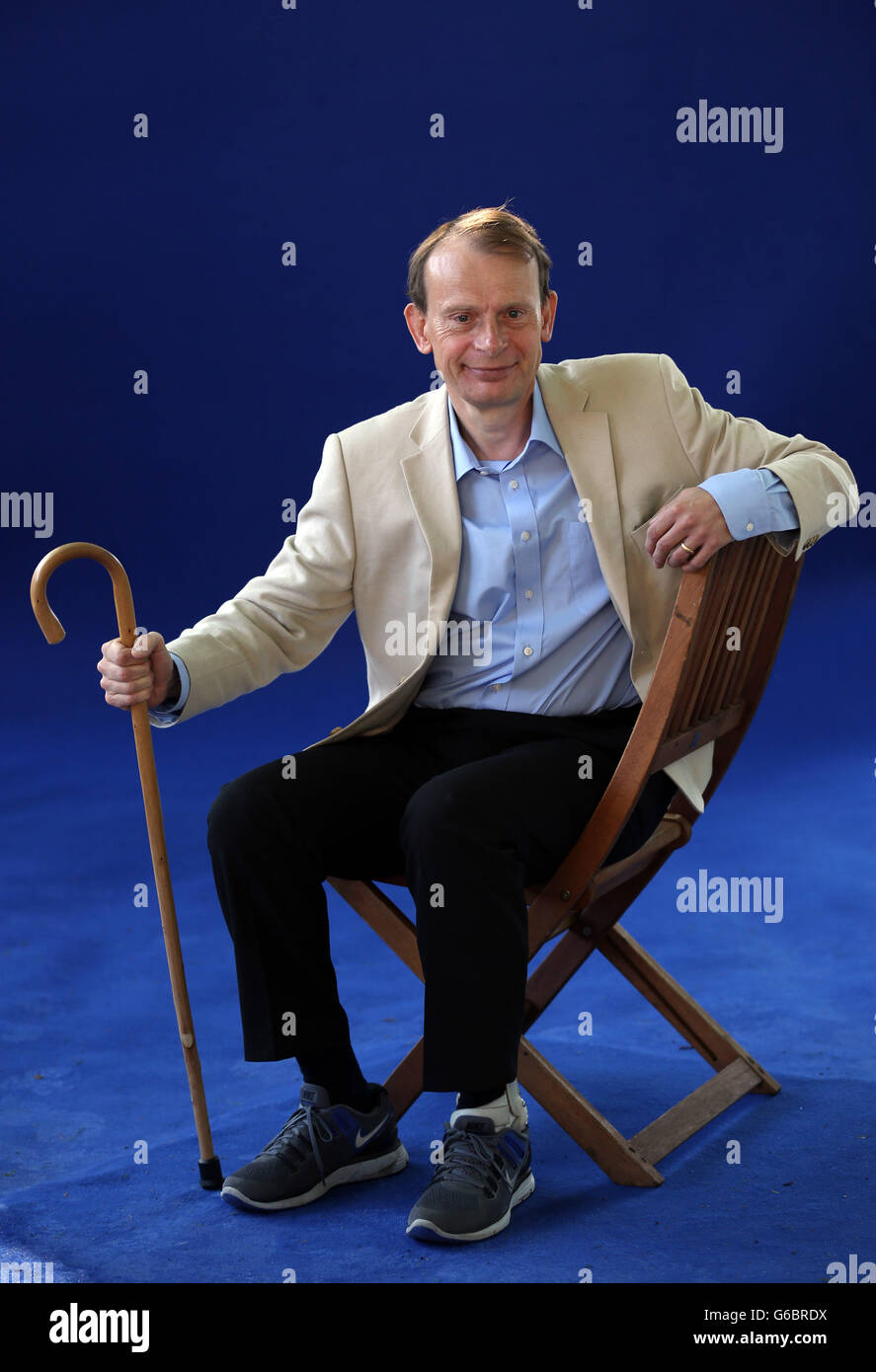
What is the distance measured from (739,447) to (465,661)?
1.98 ft

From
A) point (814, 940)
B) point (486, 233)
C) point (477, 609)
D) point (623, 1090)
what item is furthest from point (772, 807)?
point (486, 233)

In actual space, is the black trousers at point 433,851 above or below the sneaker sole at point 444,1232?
above

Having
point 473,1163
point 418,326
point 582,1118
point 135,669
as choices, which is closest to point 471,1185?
point 473,1163

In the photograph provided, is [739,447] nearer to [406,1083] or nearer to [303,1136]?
→ [406,1083]

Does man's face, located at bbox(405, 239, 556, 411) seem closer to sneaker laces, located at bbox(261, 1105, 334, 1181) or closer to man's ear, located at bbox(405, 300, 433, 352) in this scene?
man's ear, located at bbox(405, 300, 433, 352)

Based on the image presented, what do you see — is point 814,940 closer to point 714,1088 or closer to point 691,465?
point 714,1088

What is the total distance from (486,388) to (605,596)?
16.0 inches

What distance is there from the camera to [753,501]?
2389mm

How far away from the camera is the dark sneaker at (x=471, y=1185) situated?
7.59 feet

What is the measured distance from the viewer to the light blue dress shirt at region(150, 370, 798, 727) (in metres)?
2.68

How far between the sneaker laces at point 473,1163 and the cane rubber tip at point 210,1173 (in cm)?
38

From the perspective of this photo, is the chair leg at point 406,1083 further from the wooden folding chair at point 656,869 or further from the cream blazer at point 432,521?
the cream blazer at point 432,521

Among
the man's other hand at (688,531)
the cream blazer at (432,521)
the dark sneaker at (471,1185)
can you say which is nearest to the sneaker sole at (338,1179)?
the dark sneaker at (471,1185)

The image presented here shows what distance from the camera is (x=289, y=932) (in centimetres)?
246
